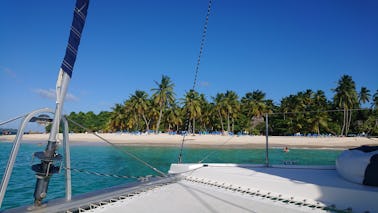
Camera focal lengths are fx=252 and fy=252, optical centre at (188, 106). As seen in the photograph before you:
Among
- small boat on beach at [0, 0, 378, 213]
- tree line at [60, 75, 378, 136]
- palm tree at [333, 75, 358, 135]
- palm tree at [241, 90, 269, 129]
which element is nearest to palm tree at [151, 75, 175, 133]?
tree line at [60, 75, 378, 136]

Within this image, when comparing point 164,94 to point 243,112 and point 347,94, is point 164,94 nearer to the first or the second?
point 243,112

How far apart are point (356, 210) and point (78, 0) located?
3529 millimetres

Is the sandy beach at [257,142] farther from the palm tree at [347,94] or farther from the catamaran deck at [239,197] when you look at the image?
the catamaran deck at [239,197]

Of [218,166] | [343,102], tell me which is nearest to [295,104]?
[343,102]

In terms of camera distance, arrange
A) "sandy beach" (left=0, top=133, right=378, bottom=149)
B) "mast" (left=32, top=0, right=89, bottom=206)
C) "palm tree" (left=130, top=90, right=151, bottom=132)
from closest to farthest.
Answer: "mast" (left=32, top=0, right=89, bottom=206) → "sandy beach" (left=0, top=133, right=378, bottom=149) → "palm tree" (left=130, top=90, right=151, bottom=132)

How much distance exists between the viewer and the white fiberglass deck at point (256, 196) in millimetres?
2713

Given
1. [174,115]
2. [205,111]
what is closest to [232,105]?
[205,111]

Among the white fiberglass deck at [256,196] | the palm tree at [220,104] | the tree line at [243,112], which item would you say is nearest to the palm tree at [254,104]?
the tree line at [243,112]

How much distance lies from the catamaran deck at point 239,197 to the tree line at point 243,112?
43.4 metres

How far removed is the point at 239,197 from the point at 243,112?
55.7 m

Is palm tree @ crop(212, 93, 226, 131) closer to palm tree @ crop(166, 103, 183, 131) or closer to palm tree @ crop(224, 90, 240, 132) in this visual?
palm tree @ crop(224, 90, 240, 132)

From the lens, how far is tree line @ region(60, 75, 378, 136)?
156 feet

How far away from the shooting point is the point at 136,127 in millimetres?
58344

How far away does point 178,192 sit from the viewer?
3465 mm
